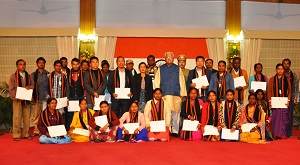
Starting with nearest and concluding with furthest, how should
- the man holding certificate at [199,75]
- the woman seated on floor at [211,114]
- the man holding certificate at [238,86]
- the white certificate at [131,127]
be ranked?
the white certificate at [131,127] → the woman seated on floor at [211,114] → the man holding certificate at [199,75] → the man holding certificate at [238,86]

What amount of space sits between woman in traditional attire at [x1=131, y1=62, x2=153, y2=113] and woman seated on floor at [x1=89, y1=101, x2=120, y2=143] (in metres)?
0.70

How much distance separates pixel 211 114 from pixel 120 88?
1873 millimetres

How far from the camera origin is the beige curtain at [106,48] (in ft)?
40.4

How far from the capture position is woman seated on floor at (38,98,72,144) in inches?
303

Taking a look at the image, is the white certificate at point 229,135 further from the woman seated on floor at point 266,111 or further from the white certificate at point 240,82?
the white certificate at point 240,82

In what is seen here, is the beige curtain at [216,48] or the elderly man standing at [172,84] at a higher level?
the beige curtain at [216,48]

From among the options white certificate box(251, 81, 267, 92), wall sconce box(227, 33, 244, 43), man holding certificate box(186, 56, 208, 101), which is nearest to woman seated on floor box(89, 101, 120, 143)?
man holding certificate box(186, 56, 208, 101)

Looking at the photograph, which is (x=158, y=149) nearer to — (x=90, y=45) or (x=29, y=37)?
(x=90, y=45)

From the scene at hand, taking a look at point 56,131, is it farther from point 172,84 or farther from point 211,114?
point 211,114

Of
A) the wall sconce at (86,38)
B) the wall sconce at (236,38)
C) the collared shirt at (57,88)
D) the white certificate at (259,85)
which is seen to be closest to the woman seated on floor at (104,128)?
Result: the collared shirt at (57,88)

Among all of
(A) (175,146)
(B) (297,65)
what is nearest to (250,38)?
(B) (297,65)

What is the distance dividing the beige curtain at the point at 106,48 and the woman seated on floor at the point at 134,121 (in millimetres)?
4371

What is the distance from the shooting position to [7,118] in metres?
9.92

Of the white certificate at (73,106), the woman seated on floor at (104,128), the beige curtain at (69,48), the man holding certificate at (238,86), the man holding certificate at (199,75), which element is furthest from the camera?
the beige curtain at (69,48)
